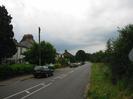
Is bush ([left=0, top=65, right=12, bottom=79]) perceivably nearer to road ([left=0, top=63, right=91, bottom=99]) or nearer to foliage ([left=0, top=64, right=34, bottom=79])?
foliage ([left=0, top=64, right=34, bottom=79])

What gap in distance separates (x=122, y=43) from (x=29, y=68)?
30103 millimetres

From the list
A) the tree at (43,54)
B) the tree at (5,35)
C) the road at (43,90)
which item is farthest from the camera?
the tree at (43,54)

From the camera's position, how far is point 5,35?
144 feet

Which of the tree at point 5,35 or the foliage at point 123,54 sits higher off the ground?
the tree at point 5,35

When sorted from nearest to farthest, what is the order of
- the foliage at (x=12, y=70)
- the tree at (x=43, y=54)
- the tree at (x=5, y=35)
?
the foliage at (x=12, y=70), the tree at (x=5, y=35), the tree at (x=43, y=54)

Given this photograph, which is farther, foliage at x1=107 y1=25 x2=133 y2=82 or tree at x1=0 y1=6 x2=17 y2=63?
tree at x1=0 y1=6 x2=17 y2=63

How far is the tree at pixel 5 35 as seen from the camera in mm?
43250

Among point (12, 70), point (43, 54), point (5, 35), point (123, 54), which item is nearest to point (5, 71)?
point (12, 70)

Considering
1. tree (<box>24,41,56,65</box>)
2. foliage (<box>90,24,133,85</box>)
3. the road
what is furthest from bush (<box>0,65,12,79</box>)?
tree (<box>24,41,56,65</box>)

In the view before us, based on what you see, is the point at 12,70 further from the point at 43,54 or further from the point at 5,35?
the point at 43,54

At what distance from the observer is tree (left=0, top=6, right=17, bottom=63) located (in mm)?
43250

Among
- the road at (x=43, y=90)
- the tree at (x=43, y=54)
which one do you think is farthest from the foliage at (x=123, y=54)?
the tree at (x=43, y=54)

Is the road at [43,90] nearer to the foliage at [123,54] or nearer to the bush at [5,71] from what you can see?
the foliage at [123,54]

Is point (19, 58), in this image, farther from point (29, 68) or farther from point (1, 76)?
point (1, 76)
